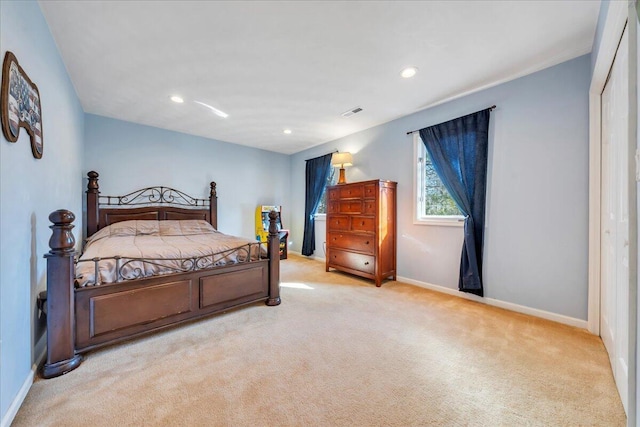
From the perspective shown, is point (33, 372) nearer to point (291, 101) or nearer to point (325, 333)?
point (325, 333)

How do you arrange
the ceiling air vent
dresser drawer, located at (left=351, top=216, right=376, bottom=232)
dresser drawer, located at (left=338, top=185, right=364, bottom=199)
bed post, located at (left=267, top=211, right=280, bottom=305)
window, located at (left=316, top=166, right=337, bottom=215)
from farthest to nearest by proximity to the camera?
window, located at (left=316, top=166, right=337, bottom=215) < dresser drawer, located at (left=338, top=185, right=364, bottom=199) < dresser drawer, located at (left=351, top=216, right=376, bottom=232) < the ceiling air vent < bed post, located at (left=267, top=211, right=280, bottom=305)

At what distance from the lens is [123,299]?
6.24ft

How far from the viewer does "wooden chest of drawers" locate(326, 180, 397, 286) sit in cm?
349

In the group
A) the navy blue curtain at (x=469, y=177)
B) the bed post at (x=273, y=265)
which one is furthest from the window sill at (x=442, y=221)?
the bed post at (x=273, y=265)

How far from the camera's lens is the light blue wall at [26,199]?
1245 mm

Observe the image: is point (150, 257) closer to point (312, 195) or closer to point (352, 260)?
point (352, 260)

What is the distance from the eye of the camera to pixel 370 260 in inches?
141

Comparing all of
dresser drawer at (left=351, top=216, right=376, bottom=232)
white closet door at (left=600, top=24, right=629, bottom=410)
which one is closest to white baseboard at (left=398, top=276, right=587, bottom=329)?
white closet door at (left=600, top=24, right=629, bottom=410)

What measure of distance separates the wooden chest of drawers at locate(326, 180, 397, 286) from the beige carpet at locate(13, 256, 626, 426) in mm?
1148

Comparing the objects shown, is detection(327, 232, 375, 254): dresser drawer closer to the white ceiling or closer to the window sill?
the window sill

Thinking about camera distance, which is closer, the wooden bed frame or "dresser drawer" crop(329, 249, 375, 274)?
the wooden bed frame

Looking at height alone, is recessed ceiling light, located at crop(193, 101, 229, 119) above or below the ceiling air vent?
below

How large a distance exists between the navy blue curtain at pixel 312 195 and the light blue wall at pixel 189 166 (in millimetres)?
785

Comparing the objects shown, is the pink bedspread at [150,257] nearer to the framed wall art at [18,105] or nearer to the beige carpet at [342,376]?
the beige carpet at [342,376]
